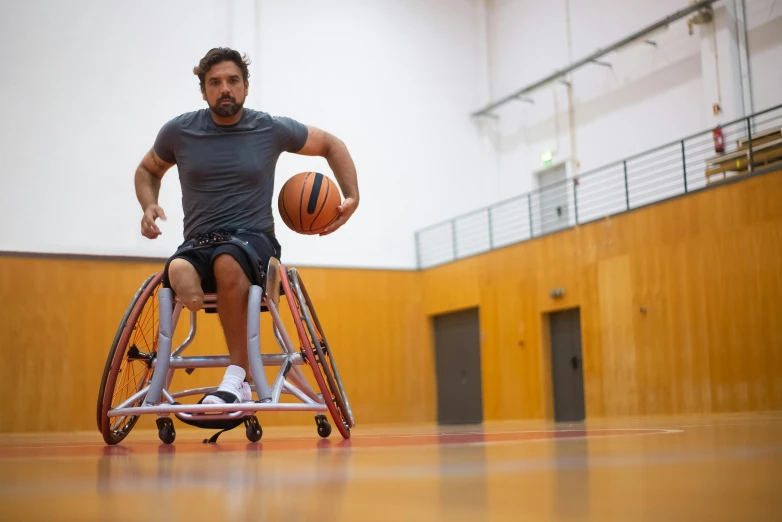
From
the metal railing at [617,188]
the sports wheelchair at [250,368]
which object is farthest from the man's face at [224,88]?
the metal railing at [617,188]

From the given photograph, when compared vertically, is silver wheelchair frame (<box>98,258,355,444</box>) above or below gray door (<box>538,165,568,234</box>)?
below

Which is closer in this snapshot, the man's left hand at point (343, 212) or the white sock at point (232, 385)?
the white sock at point (232, 385)

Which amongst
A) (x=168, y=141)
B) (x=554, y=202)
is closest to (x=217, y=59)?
(x=168, y=141)

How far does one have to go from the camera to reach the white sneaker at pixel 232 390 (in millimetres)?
2910

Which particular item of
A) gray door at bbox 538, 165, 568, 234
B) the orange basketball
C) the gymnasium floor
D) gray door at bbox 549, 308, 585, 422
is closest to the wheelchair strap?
the orange basketball

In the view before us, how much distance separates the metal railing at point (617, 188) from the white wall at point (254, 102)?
1.81 ft

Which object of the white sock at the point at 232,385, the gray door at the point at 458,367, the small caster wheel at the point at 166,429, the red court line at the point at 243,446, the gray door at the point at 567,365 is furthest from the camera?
the gray door at the point at 458,367

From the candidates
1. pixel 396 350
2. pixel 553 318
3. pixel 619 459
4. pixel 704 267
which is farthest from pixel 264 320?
pixel 619 459

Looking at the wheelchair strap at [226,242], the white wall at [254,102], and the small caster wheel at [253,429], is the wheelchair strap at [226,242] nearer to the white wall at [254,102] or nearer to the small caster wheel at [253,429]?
the small caster wheel at [253,429]

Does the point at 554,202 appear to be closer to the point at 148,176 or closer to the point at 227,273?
the point at 148,176

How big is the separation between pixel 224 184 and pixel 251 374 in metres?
0.76

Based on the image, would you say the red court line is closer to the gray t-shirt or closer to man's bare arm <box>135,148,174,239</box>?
the gray t-shirt

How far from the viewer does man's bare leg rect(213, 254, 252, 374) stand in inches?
124

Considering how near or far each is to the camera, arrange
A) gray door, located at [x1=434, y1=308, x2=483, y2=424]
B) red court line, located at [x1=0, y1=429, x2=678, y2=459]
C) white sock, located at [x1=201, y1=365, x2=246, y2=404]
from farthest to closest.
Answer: gray door, located at [x1=434, y1=308, x2=483, y2=424] < white sock, located at [x1=201, y1=365, x2=246, y2=404] < red court line, located at [x1=0, y1=429, x2=678, y2=459]
